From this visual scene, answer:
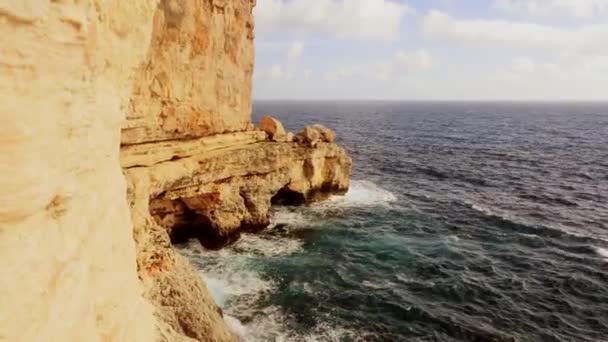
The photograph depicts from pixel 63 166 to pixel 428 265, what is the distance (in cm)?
2328

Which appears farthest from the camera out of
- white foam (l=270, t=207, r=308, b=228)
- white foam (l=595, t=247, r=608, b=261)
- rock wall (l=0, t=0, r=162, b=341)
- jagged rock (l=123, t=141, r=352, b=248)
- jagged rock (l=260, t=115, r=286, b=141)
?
jagged rock (l=260, t=115, r=286, b=141)

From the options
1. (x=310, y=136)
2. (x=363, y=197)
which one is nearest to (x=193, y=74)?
(x=310, y=136)

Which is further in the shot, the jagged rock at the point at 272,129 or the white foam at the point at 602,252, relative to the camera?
the jagged rock at the point at 272,129

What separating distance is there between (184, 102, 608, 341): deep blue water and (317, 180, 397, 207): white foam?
4.3 inches

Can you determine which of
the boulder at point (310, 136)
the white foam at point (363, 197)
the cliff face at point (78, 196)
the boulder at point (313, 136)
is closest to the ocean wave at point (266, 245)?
the white foam at point (363, 197)

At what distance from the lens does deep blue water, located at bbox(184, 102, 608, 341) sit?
19969 mm

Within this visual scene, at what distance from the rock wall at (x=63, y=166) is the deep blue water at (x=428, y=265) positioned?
12.1 m

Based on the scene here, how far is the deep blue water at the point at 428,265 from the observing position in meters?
20.0

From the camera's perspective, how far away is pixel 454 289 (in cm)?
2350

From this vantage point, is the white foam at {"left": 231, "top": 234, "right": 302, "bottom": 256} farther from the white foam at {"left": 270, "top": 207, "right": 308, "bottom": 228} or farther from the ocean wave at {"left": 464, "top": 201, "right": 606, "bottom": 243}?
the ocean wave at {"left": 464, "top": 201, "right": 606, "bottom": 243}

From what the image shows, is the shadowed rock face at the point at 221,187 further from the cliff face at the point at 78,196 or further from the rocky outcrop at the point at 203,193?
the cliff face at the point at 78,196

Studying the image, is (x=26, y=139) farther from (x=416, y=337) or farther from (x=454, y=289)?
(x=454, y=289)

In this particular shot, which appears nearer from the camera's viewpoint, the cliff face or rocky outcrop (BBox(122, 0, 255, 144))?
the cliff face

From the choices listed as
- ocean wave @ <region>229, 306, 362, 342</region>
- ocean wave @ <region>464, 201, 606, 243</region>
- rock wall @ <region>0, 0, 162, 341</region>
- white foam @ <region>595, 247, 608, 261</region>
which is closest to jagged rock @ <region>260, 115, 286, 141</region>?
ocean wave @ <region>464, 201, 606, 243</region>
